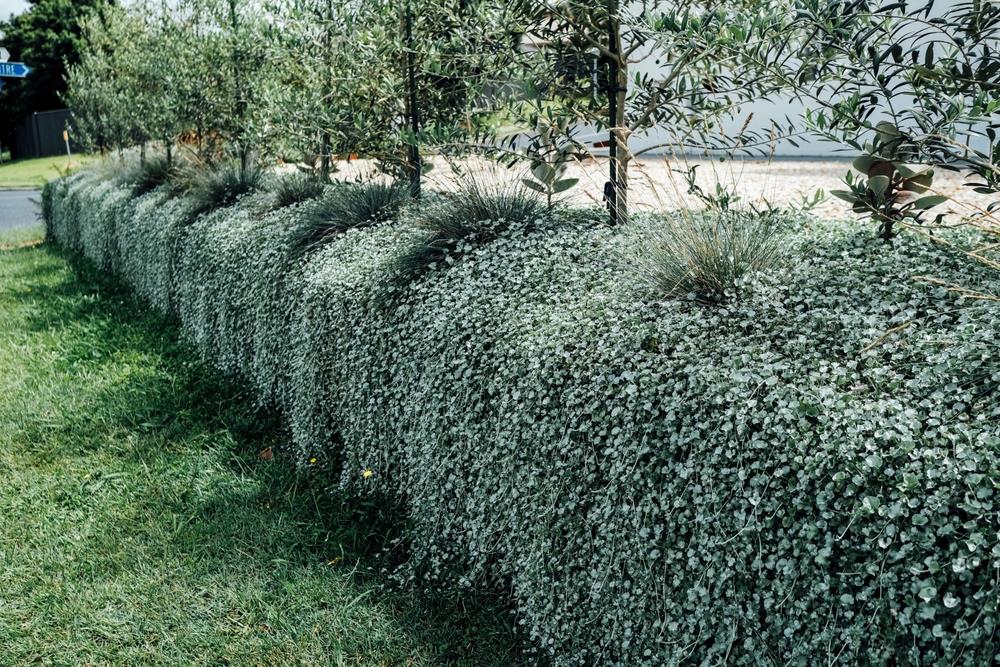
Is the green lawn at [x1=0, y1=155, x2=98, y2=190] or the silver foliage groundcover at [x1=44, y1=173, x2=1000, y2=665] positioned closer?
the silver foliage groundcover at [x1=44, y1=173, x2=1000, y2=665]

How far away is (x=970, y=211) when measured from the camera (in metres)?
2.90

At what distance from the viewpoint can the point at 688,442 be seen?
234 cm

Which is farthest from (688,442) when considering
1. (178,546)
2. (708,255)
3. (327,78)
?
(327,78)

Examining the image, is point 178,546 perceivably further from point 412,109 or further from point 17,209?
point 17,209

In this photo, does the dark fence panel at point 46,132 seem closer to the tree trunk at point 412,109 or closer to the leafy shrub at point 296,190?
the leafy shrub at point 296,190

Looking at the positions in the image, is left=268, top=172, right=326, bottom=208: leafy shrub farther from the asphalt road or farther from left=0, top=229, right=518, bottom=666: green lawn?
the asphalt road

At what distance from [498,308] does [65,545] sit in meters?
2.33

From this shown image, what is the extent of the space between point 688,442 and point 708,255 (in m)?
0.93

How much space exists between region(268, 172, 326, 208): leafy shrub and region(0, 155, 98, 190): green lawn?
87.7ft

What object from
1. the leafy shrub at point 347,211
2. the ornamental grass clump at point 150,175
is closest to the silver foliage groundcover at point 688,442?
the leafy shrub at point 347,211

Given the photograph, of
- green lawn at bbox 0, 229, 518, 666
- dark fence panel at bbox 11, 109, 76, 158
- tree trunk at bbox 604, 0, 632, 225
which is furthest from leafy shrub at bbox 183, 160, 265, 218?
dark fence panel at bbox 11, 109, 76, 158

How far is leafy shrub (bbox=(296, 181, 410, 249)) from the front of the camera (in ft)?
17.0

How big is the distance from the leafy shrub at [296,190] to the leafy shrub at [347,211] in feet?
3.07

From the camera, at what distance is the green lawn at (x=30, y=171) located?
32844mm
